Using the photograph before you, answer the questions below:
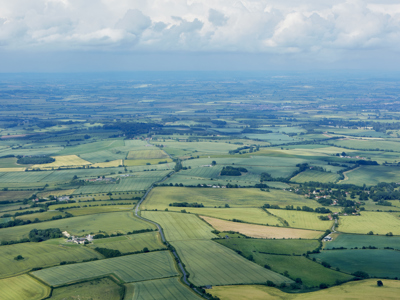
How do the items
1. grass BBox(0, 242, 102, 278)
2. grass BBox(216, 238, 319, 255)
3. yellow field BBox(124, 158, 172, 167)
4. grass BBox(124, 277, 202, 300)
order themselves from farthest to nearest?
1. yellow field BBox(124, 158, 172, 167)
2. grass BBox(216, 238, 319, 255)
3. grass BBox(0, 242, 102, 278)
4. grass BBox(124, 277, 202, 300)

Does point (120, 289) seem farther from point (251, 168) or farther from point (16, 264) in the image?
point (251, 168)

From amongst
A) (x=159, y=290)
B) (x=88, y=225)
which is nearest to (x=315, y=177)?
(x=88, y=225)

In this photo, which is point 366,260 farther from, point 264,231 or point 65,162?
point 65,162

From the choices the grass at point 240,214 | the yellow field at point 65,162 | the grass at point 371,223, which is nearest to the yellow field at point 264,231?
the grass at point 240,214

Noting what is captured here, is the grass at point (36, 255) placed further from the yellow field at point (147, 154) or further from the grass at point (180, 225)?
the yellow field at point (147, 154)

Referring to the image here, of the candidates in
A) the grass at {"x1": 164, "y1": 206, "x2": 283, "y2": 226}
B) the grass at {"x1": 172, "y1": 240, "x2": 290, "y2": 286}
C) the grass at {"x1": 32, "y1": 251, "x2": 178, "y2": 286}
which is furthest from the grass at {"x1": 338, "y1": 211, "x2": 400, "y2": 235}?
the grass at {"x1": 32, "y1": 251, "x2": 178, "y2": 286}

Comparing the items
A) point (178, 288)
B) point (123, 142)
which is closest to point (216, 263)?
point (178, 288)

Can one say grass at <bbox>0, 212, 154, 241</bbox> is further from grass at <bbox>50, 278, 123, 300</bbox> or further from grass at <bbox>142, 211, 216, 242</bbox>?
grass at <bbox>50, 278, 123, 300</bbox>
